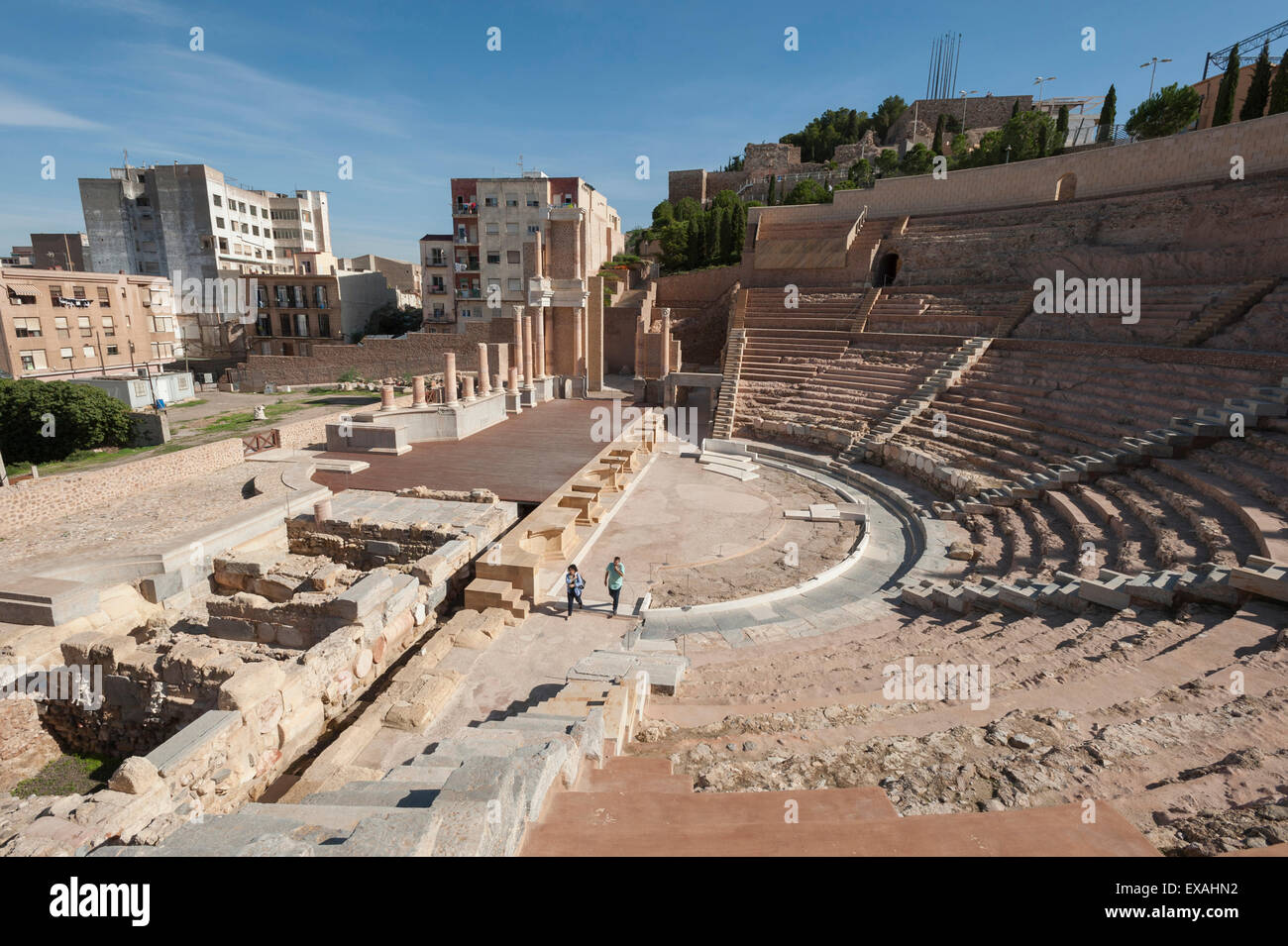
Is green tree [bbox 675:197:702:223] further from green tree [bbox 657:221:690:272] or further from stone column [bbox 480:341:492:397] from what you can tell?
stone column [bbox 480:341:492:397]

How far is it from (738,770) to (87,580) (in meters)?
9.97

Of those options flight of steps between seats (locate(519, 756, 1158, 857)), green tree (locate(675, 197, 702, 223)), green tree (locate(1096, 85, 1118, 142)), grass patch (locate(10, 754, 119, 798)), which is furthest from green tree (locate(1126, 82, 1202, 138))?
grass patch (locate(10, 754, 119, 798))

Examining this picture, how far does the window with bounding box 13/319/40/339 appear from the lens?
111ft

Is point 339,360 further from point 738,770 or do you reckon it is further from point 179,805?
point 738,770

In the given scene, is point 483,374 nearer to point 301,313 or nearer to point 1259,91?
point 301,313

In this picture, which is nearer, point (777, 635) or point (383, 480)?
point (777, 635)

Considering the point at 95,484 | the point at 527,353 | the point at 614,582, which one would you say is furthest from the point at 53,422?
the point at 614,582

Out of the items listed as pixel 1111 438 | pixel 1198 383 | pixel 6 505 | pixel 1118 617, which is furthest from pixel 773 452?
pixel 6 505

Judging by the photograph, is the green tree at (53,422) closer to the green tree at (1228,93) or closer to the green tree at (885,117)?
the green tree at (1228,93)

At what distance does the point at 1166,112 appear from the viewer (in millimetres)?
33938

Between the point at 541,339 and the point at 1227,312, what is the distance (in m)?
22.9

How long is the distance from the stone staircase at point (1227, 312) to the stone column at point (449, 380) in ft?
69.1

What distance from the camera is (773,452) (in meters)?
20.2

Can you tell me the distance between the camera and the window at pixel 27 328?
33844mm
